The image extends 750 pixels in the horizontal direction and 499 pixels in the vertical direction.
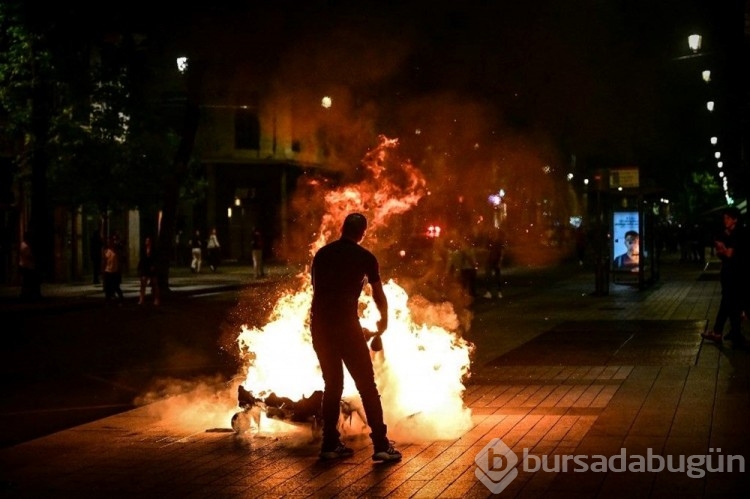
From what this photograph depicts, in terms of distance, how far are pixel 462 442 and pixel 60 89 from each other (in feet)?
75.0

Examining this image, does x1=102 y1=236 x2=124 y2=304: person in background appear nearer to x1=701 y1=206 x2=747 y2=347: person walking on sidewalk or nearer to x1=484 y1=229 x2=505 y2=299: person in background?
x1=484 y1=229 x2=505 y2=299: person in background

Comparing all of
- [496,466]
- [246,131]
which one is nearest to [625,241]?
[496,466]

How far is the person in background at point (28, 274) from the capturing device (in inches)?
1059

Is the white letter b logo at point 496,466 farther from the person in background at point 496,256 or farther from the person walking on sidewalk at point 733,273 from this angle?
the person in background at point 496,256

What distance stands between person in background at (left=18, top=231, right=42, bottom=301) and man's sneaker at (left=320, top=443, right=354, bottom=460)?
20708 mm

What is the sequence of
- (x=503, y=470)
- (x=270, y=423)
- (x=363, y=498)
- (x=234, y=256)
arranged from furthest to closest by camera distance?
(x=234, y=256), (x=270, y=423), (x=503, y=470), (x=363, y=498)

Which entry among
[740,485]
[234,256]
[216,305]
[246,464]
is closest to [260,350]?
[246,464]

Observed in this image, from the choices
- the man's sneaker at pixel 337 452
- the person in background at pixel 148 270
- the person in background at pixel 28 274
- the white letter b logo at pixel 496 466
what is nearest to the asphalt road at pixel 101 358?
the person in background at pixel 148 270

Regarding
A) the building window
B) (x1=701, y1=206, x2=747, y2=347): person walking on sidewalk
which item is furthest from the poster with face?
the building window

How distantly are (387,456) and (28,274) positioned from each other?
21.2 meters

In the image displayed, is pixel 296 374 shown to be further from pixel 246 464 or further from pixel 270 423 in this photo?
pixel 246 464

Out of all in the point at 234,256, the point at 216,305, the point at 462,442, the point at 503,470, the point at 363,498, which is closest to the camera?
the point at 363,498

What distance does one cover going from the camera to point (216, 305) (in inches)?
1078

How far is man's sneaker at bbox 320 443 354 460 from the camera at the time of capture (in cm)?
771
